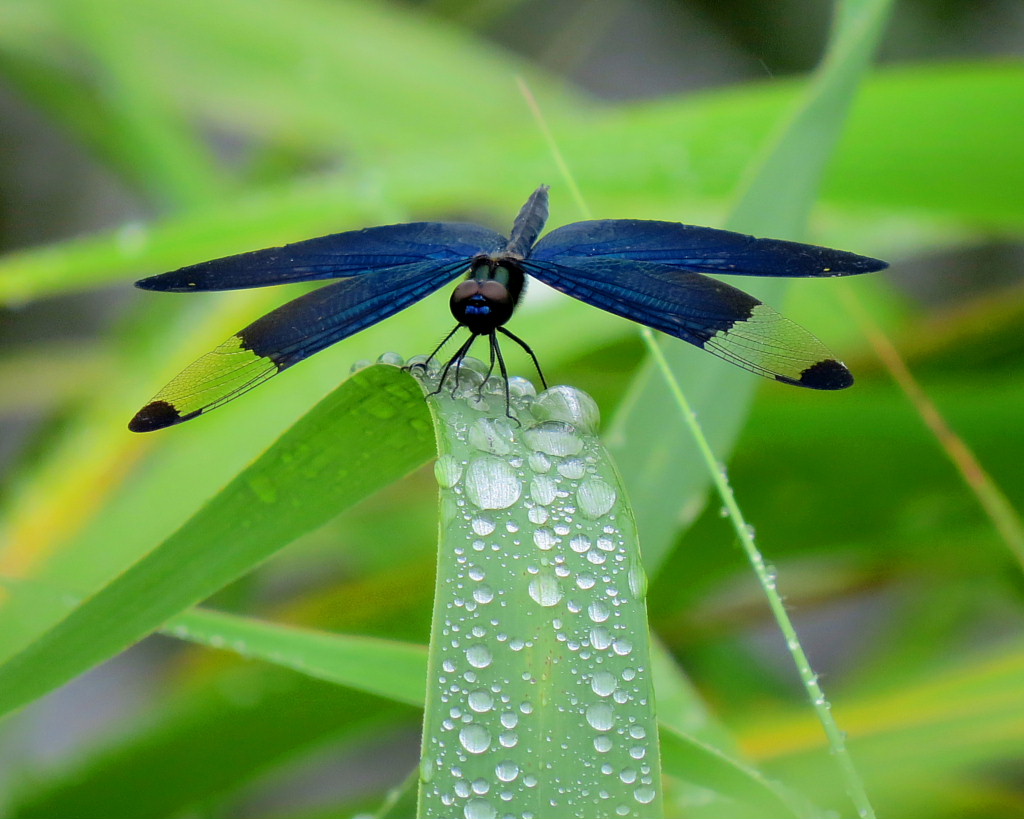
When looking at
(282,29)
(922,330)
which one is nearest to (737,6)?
(282,29)

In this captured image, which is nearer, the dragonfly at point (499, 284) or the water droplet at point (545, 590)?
the water droplet at point (545, 590)

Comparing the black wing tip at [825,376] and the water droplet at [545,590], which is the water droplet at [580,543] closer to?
the water droplet at [545,590]

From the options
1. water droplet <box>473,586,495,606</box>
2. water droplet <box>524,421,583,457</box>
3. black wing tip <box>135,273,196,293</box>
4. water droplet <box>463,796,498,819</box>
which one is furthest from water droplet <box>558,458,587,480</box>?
black wing tip <box>135,273,196,293</box>

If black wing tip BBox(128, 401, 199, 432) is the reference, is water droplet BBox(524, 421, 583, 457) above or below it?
below

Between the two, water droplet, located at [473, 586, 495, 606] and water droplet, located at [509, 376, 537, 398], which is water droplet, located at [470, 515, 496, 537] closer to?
water droplet, located at [473, 586, 495, 606]

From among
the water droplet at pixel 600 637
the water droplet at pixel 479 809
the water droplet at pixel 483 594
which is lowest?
the water droplet at pixel 479 809

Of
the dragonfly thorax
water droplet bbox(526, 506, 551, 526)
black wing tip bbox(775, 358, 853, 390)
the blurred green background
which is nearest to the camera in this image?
water droplet bbox(526, 506, 551, 526)

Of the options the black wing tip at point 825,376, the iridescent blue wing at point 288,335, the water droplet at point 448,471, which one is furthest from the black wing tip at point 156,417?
the black wing tip at point 825,376

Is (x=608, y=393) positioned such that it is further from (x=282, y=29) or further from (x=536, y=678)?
(x=282, y=29)
